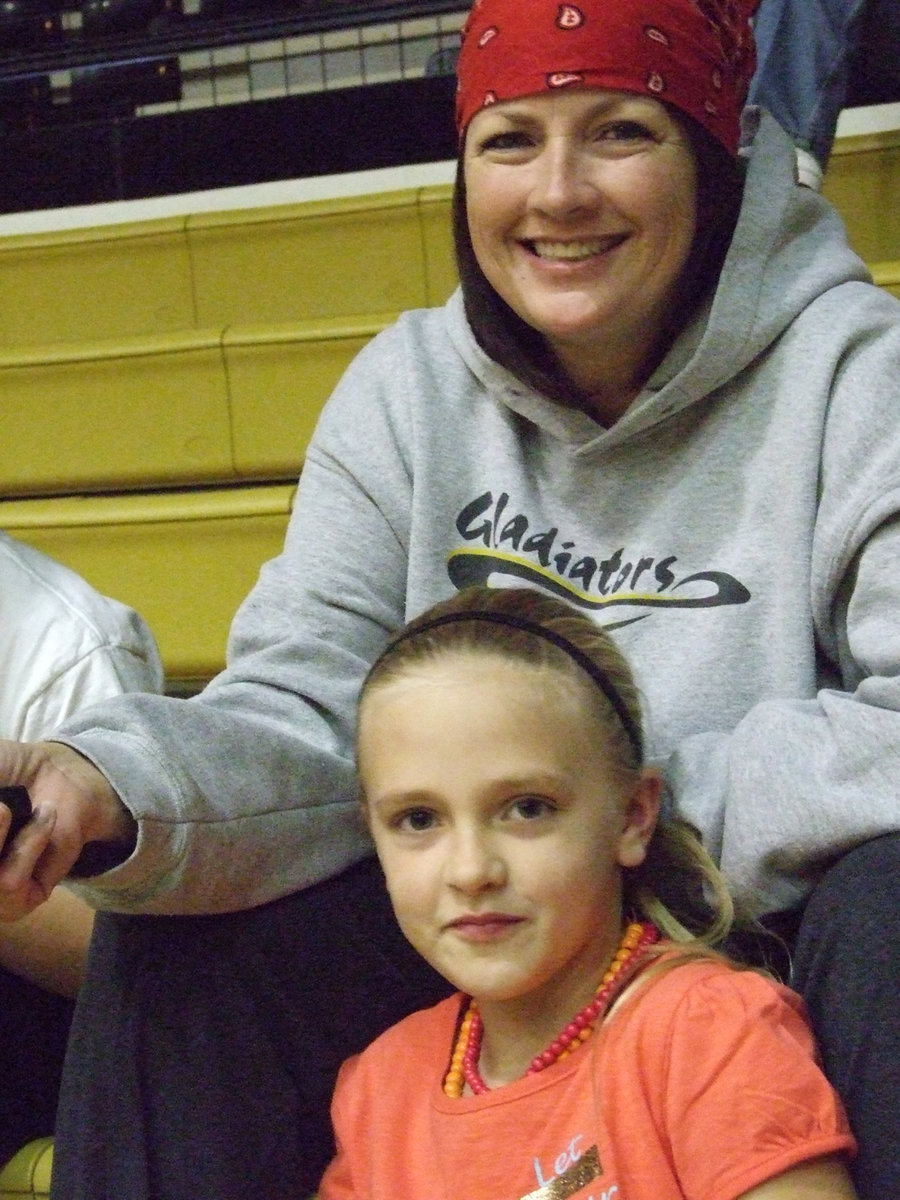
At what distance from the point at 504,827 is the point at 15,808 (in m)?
0.25

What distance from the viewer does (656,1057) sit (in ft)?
2.42

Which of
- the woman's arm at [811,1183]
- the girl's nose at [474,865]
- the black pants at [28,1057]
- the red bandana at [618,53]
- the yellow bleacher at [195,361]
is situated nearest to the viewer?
the woman's arm at [811,1183]

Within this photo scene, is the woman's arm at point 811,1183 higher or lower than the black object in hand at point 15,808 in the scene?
lower

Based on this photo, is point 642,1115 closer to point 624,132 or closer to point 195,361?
point 624,132

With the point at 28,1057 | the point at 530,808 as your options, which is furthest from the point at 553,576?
the point at 28,1057

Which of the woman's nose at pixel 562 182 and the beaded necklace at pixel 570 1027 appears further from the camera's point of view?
the woman's nose at pixel 562 182

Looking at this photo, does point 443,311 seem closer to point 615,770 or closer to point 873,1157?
point 615,770

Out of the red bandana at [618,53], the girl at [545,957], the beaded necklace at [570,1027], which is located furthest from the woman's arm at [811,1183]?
the red bandana at [618,53]

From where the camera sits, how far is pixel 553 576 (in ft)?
3.26

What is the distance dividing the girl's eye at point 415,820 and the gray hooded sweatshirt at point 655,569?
0.28 ft

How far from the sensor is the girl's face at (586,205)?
0.95m

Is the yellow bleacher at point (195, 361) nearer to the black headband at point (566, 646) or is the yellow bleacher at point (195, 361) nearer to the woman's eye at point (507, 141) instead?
the woman's eye at point (507, 141)

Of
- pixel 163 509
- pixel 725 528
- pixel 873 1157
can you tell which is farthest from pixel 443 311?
pixel 163 509

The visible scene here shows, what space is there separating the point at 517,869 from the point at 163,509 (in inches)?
47.7
